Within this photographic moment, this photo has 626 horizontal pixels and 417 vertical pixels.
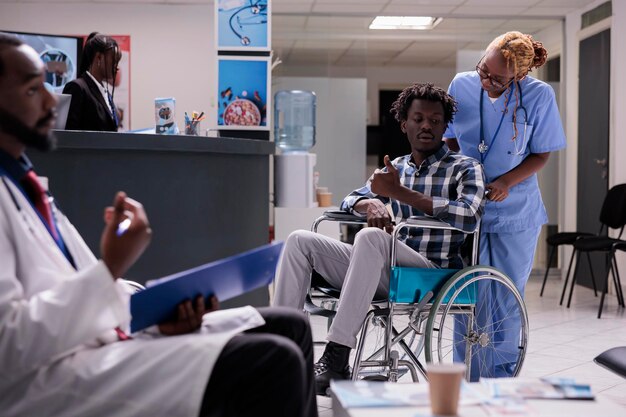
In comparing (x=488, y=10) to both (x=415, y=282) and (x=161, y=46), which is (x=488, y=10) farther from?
(x=415, y=282)

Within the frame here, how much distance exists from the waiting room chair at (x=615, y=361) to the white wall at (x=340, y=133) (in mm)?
4820

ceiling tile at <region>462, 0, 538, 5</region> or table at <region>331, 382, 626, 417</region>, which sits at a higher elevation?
ceiling tile at <region>462, 0, 538, 5</region>

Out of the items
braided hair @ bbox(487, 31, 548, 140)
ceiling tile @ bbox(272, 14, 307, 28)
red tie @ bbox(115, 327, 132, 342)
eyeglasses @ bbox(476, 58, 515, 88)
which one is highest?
ceiling tile @ bbox(272, 14, 307, 28)

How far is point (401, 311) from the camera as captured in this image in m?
2.74

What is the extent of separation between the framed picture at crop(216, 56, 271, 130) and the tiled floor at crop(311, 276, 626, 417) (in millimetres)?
1313

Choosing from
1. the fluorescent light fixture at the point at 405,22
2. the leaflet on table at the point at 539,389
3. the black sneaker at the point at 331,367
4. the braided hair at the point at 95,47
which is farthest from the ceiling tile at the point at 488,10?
the leaflet on table at the point at 539,389

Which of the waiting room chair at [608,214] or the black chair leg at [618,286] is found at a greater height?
the waiting room chair at [608,214]

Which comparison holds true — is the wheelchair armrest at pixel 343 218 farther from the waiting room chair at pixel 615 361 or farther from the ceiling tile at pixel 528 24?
the ceiling tile at pixel 528 24

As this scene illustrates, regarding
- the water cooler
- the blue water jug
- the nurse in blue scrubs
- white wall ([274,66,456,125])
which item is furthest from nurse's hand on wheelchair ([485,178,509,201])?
white wall ([274,66,456,125])

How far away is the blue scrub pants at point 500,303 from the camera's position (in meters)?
2.96

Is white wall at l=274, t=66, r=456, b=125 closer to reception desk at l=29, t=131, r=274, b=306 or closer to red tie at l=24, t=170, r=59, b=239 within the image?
reception desk at l=29, t=131, r=274, b=306

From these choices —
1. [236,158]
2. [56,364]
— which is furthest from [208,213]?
[56,364]

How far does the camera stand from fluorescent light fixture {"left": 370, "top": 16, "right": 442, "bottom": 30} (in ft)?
25.7

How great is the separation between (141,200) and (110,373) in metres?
2.20
